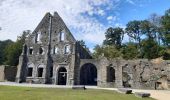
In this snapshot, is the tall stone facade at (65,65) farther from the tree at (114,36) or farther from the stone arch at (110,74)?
the tree at (114,36)

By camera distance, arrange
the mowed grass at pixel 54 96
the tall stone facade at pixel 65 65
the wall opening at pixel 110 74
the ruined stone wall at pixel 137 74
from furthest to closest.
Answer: the wall opening at pixel 110 74
the tall stone facade at pixel 65 65
the ruined stone wall at pixel 137 74
the mowed grass at pixel 54 96

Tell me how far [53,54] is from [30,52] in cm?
524

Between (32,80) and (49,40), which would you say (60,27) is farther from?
(32,80)

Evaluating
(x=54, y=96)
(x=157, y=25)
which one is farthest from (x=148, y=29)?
(x=54, y=96)

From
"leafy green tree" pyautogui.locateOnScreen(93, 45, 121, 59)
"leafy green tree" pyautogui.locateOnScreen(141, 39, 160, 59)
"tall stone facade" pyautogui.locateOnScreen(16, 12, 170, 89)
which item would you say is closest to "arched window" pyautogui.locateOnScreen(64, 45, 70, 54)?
"tall stone facade" pyautogui.locateOnScreen(16, 12, 170, 89)

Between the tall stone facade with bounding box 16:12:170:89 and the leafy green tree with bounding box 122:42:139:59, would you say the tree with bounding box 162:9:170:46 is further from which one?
the tall stone facade with bounding box 16:12:170:89

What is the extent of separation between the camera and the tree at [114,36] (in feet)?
232

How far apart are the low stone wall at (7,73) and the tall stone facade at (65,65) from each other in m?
5.19

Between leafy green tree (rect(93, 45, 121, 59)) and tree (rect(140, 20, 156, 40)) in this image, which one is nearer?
leafy green tree (rect(93, 45, 121, 59))

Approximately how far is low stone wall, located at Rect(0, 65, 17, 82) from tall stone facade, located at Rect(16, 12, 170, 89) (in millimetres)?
5193

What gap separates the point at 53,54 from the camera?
1780 inches

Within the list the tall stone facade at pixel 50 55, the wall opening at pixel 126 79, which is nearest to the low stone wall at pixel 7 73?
the tall stone facade at pixel 50 55

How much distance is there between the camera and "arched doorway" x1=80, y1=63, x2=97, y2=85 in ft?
145

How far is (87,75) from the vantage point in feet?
154
